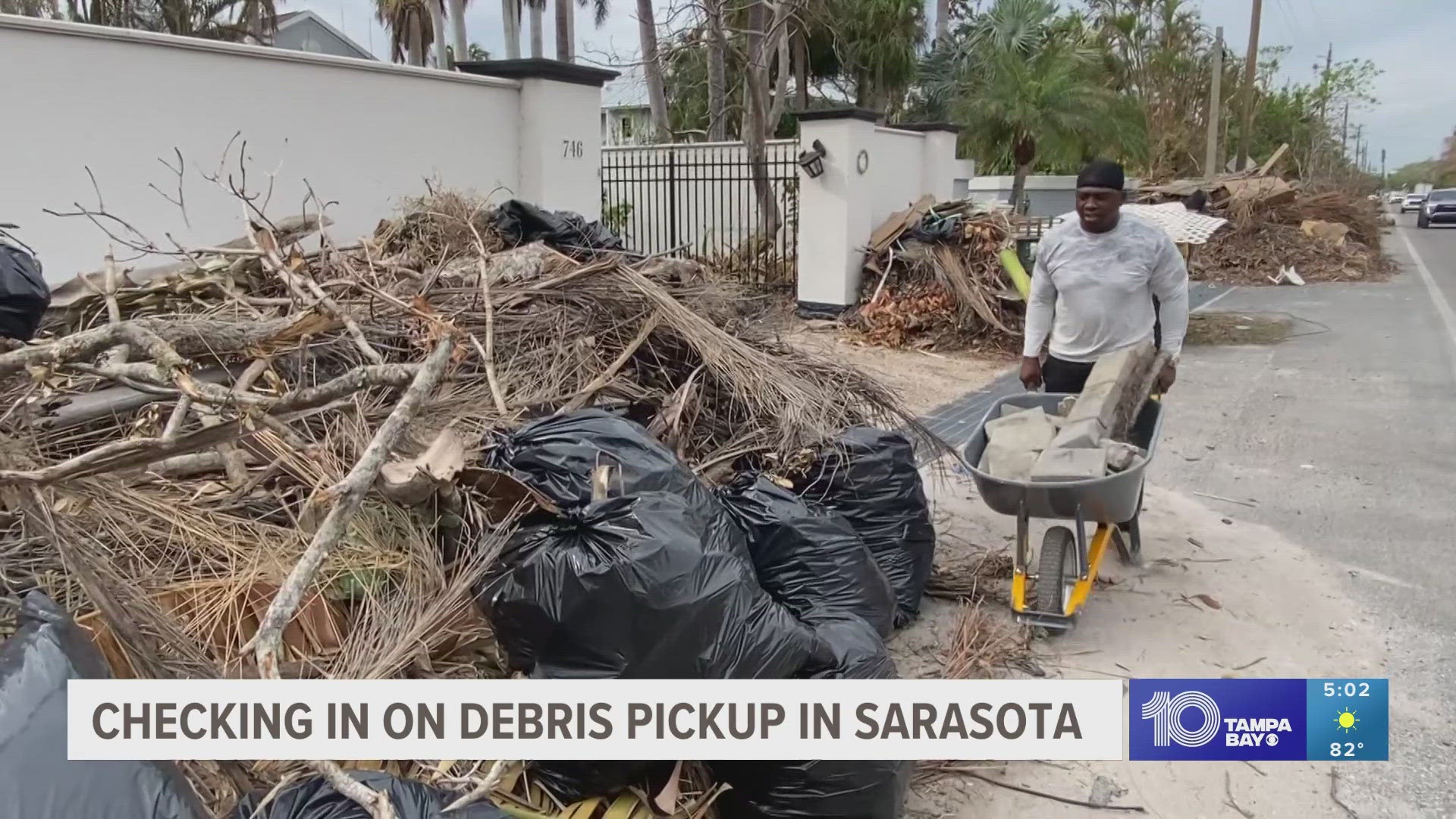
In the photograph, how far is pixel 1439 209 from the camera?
37531 mm

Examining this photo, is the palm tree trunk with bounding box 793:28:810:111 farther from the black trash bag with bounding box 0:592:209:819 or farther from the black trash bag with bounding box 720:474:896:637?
the black trash bag with bounding box 0:592:209:819

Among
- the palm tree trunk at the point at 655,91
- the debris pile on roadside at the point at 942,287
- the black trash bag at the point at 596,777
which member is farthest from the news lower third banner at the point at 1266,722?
the palm tree trunk at the point at 655,91

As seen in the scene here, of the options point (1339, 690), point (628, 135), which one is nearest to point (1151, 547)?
point (1339, 690)

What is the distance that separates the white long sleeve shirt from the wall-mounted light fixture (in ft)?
21.3

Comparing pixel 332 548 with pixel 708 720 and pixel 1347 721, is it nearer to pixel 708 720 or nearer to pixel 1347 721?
pixel 708 720

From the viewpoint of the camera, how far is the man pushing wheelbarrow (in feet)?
11.4

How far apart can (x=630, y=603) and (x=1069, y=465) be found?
1.93 metres

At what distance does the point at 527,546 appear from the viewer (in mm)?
2324

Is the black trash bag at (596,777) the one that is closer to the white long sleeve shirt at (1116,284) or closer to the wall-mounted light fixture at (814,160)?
the white long sleeve shirt at (1116,284)

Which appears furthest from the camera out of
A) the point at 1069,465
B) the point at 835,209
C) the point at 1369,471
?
the point at 835,209

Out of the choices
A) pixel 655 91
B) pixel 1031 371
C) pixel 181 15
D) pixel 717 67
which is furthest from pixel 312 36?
pixel 1031 371

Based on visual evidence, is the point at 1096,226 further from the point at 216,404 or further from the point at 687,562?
the point at 216,404

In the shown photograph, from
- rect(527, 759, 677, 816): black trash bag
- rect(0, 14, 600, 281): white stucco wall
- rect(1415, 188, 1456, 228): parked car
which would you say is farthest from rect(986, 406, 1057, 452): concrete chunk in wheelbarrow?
rect(1415, 188, 1456, 228): parked car

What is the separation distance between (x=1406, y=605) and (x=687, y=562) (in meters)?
3.33
